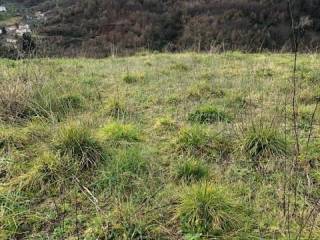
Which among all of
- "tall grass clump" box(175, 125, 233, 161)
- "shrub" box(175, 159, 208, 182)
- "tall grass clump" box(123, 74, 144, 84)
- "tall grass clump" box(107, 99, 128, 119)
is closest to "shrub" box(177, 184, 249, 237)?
"shrub" box(175, 159, 208, 182)

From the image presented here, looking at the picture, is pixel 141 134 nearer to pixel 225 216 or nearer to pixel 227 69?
pixel 225 216

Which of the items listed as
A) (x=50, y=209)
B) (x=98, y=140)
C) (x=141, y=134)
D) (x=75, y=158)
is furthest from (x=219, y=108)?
(x=50, y=209)

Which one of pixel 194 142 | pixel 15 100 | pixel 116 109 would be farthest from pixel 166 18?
pixel 194 142

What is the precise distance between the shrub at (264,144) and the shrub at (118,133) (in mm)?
1203

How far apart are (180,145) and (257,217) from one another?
130 centimetres

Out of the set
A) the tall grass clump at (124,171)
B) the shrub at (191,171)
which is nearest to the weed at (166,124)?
the tall grass clump at (124,171)

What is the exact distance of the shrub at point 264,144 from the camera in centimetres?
403

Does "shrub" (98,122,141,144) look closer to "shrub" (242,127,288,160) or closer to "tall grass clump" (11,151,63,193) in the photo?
"tall grass clump" (11,151,63,193)

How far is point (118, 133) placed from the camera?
176 inches

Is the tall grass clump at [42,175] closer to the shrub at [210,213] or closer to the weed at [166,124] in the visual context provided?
the shrub at [210,213]

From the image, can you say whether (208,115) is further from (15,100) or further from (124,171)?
(15,100)

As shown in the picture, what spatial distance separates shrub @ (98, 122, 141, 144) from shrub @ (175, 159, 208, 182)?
0.89 meters

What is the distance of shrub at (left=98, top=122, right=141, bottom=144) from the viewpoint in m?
4.41

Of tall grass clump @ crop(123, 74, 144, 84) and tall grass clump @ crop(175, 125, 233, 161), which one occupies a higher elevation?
tall grass clump @ crop(123, 74, 144, 84)
